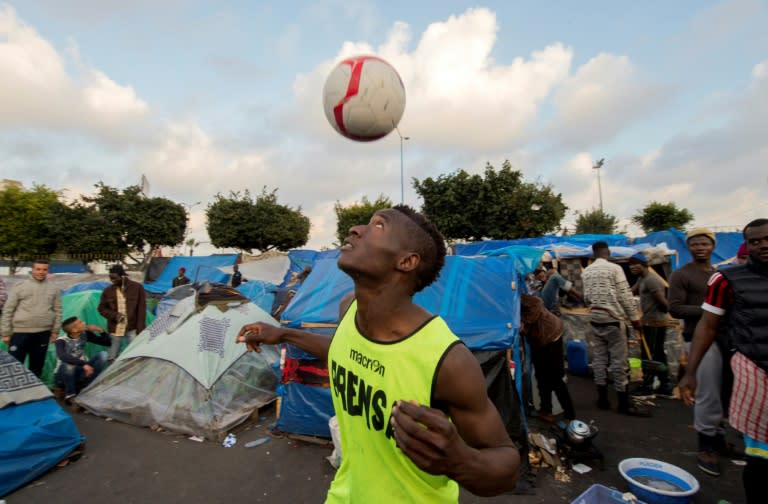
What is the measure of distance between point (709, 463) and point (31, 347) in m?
8.56

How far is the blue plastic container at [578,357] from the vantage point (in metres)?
6.93

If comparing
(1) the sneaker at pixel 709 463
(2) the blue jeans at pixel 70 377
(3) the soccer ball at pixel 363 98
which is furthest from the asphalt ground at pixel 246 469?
(3) the soccer ball at pixel 363 98

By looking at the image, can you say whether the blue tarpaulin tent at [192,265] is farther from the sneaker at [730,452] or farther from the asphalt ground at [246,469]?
the sneaker at [730,452]

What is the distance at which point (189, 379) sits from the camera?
4.89m

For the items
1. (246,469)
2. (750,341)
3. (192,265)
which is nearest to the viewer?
(750,341)

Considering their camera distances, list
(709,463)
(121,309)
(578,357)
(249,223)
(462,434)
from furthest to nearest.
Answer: (249,223) < (578,357) < (121,309) < (709,463) < (462,434)

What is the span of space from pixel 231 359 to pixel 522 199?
1920cm

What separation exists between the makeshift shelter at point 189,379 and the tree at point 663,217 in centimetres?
3152

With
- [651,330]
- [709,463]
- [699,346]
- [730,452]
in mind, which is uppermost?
[699,346]

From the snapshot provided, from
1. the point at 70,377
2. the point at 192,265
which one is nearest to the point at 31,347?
the point at 70,377

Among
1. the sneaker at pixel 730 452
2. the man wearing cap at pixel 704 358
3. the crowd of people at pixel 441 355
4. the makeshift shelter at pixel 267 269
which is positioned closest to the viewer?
the crowd of people at pixel 441 355

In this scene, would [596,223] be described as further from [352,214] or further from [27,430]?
[27,430]

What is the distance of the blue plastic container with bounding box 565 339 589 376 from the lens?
273 inches

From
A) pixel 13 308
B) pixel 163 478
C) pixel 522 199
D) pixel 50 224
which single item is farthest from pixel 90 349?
pixel 50 224
